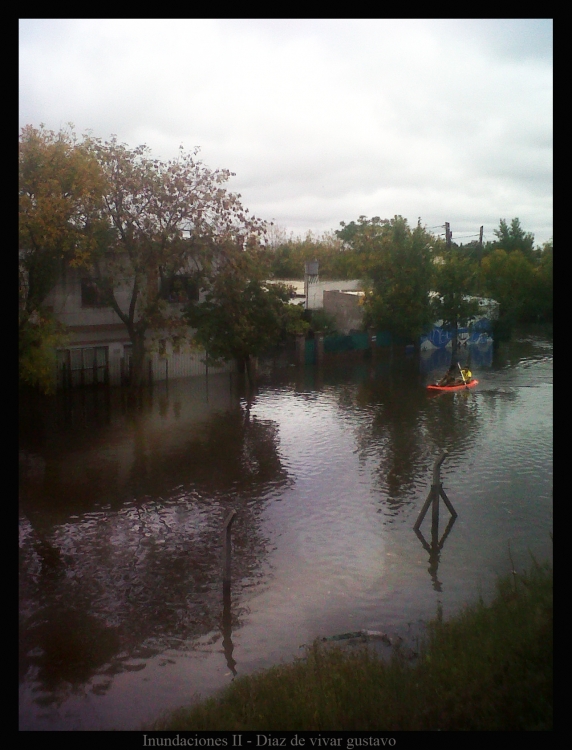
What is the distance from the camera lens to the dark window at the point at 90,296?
26000 mm

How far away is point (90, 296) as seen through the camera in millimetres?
26594

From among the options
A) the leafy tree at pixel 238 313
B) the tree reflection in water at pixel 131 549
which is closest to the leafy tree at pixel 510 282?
the leafy tree at pixel 238 313

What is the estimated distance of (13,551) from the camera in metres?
5.58

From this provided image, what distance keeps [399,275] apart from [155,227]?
17.6 m

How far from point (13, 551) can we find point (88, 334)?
72.9 feet

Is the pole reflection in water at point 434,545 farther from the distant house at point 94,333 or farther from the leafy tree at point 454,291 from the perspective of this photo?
the leafy tree at point 454,291

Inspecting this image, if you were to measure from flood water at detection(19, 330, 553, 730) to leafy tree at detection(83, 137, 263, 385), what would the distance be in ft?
14.3

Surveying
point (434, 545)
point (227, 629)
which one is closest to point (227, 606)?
point (227, 629)

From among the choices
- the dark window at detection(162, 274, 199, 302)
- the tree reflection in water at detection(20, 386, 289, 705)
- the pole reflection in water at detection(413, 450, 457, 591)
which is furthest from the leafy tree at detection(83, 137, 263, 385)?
the pole reflection in water at detection(413, 450, 457, 591)

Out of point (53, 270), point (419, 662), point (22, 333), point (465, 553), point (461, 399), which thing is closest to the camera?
point (419, 662)

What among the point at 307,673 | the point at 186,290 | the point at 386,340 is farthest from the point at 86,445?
the point at 386,340

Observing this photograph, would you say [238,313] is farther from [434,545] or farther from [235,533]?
[434,545]

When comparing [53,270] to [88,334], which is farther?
[88,334]

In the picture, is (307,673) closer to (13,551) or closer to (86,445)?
(13,551)
